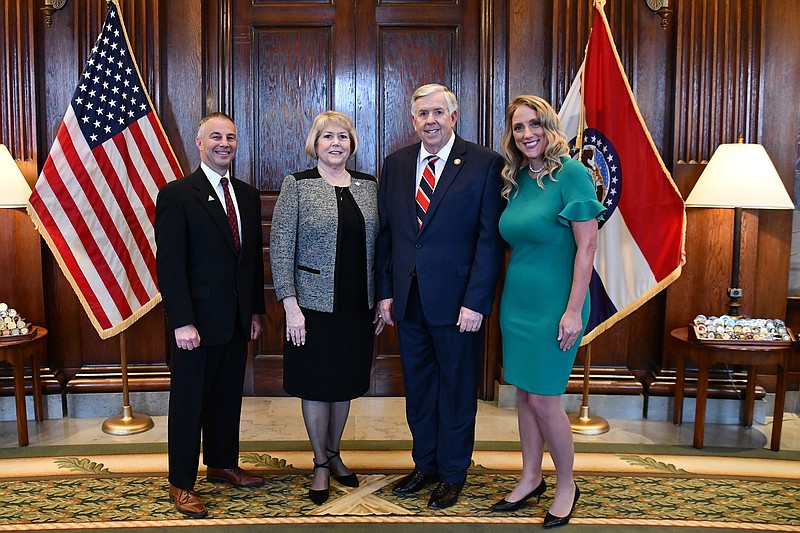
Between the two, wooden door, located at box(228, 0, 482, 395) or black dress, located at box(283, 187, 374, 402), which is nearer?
black dress, located at box(283, 187, 374, 402)

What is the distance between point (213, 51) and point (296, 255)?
6.72 feet

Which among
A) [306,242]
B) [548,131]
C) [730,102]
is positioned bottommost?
[306,242]

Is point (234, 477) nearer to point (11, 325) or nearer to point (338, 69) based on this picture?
point (11, 325)

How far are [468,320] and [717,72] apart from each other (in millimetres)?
2429

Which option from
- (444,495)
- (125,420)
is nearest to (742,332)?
(444,495)

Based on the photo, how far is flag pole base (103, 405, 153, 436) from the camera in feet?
12.4

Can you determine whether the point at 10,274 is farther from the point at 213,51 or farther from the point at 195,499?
the point at 195,499

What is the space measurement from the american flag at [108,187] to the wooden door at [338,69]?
2.15 ft

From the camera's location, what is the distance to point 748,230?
13.1 ft

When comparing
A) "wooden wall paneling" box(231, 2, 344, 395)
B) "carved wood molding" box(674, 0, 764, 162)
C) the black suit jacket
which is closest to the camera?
the black suit jacket

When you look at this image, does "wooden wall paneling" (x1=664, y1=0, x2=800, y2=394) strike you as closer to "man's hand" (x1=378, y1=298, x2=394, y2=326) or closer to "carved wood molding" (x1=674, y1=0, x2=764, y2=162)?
"carved wood molding" (x1=674, y1=0, x2=764, y2=162)

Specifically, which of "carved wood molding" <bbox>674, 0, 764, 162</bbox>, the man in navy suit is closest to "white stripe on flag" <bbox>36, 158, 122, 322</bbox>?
the man in navy suit

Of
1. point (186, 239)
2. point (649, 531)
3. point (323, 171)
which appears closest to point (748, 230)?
point (649, 531)

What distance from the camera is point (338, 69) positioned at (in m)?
4.29
